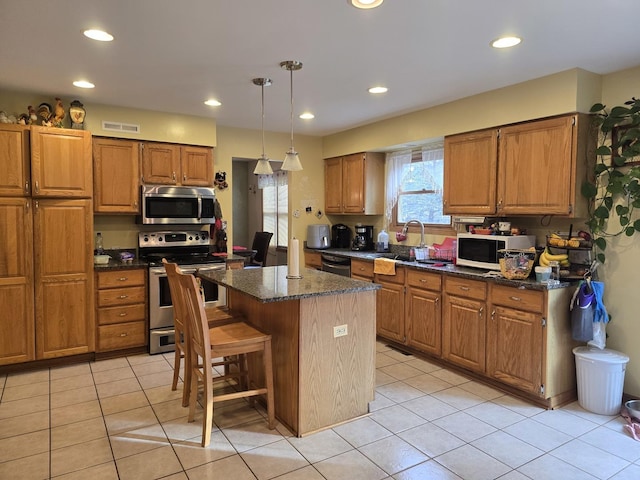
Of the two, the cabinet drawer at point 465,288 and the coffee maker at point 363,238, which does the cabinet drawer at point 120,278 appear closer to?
the coffee maker at point 363,238

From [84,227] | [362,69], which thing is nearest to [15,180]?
[84,227]

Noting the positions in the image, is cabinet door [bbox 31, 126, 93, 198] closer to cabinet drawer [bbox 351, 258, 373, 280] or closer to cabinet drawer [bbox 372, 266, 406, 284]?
cabinet drawer [bbox 351, 258, 373, 280]

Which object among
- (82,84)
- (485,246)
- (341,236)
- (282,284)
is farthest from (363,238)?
(82,84)

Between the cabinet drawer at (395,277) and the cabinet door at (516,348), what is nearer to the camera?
the cabinet door at (516,348)

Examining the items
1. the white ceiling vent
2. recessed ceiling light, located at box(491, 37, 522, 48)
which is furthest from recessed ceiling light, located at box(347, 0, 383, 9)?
the white ceiling vent

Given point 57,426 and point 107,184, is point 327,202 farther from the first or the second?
point 57,426

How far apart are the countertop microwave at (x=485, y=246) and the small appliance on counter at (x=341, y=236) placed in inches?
81.1

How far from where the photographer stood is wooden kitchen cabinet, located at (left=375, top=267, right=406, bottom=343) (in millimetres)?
4234

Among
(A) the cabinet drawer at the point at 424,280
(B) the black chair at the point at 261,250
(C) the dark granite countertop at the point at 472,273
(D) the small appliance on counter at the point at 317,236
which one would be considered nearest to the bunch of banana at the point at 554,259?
(C) the dark granite countertop at the point at 472,273

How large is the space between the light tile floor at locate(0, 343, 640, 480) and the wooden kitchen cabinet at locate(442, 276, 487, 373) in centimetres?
25

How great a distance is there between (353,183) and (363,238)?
27.6 inches

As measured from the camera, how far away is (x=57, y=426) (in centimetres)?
277

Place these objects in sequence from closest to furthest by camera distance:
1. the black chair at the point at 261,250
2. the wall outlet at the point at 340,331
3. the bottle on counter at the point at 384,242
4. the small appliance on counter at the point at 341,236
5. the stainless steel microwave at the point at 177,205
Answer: the wall outlet at the point at 340,331, the stainless steel microwave at the point at 177,205, the bottle on counter at the point at 384,242, the small appliance on counter at the point at 341,236, the black chair at the point at 261,250

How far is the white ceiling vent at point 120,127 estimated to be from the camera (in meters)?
4.17
